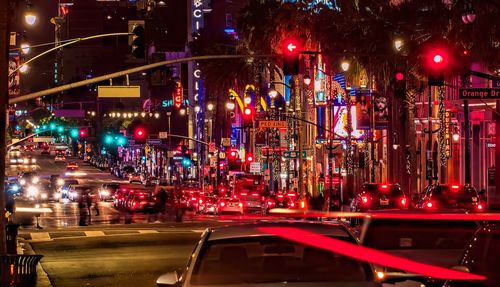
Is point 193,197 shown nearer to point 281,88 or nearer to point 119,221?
point 119,221

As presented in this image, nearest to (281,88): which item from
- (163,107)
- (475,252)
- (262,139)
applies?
(262,139)

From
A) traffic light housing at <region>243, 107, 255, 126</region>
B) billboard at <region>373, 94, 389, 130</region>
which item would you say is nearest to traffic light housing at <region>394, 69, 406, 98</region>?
billboard at <region>373, 94, 389, 130</region>

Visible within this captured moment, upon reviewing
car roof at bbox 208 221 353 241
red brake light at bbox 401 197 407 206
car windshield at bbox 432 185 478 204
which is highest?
car roof at bbox 208 221 353 241

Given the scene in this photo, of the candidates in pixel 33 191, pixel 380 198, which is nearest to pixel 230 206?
pixel 33 191

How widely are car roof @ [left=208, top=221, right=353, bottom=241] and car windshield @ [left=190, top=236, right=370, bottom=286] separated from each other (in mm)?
72

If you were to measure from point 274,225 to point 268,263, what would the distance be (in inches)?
22.8

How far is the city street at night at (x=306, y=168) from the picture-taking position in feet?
35.0

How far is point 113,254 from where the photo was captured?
3178cm

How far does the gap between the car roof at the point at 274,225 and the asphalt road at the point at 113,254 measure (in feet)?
39.9

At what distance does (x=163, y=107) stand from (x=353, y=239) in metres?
147

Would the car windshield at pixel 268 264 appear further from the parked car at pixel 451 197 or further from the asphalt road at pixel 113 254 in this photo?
the parked car at pixel 451 197

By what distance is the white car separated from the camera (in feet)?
32.6

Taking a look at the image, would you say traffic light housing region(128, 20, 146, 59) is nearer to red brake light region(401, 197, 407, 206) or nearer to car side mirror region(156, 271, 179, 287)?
red brake light region(401, 197, 407, 206)

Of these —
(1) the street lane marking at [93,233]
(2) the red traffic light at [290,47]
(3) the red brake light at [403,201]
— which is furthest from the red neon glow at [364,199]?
(1) the street lane marking at [93,233]
